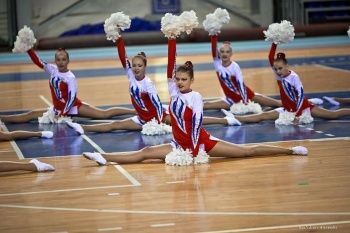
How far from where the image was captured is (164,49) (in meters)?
21.3

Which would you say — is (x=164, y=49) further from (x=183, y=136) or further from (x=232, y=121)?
(x=183, y=136)

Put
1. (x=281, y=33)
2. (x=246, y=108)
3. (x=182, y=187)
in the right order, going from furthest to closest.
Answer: (x=246, y=108)
(x=281, y=33)
(x=182, y=187)

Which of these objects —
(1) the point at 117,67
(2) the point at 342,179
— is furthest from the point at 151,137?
(1) the point at 117,67

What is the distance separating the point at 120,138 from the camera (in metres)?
9.27

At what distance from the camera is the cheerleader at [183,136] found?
24.5 feet

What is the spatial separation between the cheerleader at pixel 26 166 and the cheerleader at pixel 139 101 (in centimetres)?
220

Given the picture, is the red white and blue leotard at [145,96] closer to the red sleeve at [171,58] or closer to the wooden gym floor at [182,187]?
the wooden gym floor at [182,187]

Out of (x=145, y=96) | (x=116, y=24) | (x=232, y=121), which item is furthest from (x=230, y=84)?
(x=116, y=24)

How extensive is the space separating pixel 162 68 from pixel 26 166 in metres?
9.51

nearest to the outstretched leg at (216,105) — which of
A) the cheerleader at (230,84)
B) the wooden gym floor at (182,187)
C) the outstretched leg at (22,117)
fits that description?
the cheerleader at (230,84)

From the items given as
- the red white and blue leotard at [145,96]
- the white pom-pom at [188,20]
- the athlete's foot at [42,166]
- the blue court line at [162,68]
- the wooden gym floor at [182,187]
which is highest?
the white pom-pom at [188,20]

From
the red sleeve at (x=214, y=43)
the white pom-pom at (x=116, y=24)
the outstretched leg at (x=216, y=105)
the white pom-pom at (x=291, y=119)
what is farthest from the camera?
the outstretched leg at (x=216, y=105)

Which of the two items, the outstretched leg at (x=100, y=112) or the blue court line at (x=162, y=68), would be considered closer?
the outstretched leg at (x=100, y=112)

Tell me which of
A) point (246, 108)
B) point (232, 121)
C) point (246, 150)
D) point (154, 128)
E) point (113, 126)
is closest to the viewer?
point (246, 150)
